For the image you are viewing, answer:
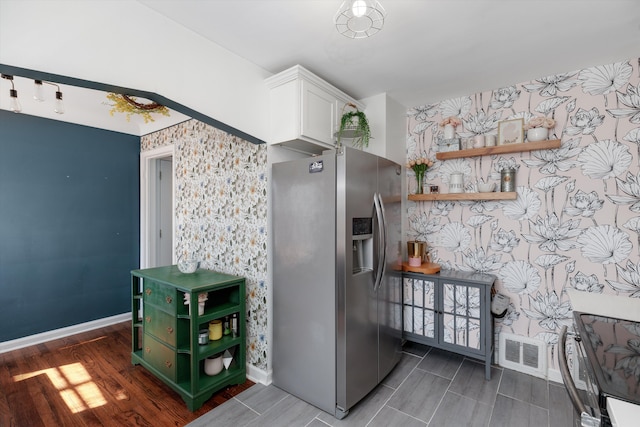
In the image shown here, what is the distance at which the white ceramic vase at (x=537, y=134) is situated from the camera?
243cm

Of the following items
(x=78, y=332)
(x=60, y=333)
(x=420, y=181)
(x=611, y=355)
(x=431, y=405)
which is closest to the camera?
(x=611, y=355)

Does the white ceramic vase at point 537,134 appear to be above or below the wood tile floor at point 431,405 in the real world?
above

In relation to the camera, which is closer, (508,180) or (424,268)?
(508,180)

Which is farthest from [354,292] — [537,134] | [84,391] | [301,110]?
[84,391]

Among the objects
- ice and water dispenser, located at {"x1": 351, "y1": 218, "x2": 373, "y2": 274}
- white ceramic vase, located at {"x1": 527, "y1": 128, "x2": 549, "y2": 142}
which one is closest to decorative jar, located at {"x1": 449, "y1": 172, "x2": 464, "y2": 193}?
A: white ceramic vase, located at {"x1": 527, "y1": 128, "x2": 549, "y2": 142}

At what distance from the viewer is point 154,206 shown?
388 centimetres

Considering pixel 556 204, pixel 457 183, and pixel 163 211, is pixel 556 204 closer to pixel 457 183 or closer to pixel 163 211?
pixel 457 183

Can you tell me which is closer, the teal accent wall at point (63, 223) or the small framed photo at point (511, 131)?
the small framed photo at point (511, 131)

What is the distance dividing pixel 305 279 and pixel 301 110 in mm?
1280

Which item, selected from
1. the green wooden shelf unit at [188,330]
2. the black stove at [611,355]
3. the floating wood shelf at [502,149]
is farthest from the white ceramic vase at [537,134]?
the green wooden shelf unit at [188,330]

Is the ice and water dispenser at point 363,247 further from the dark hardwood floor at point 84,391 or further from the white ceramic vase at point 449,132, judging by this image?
the white ceramic vase at point 449,132

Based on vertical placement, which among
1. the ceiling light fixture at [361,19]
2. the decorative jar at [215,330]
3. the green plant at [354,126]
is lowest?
the decorative jar at [215,330]

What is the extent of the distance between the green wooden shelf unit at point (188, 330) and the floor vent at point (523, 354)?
2.30 m

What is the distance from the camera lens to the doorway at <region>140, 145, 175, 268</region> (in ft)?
12.5
